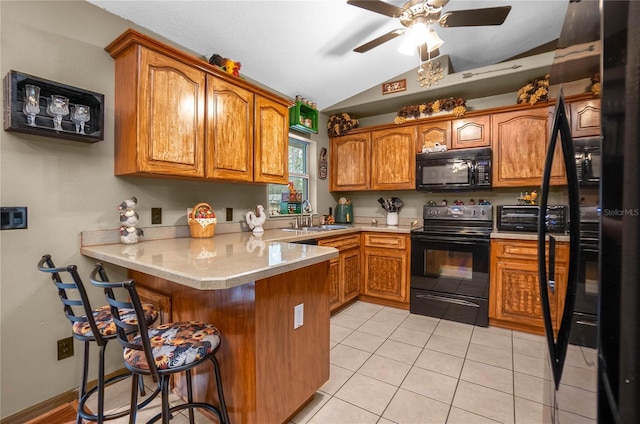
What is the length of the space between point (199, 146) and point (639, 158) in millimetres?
2176

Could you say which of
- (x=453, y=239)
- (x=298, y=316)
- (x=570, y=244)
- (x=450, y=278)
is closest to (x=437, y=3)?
(x=570, y=244)

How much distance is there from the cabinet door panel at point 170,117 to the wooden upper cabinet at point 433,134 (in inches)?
97.3

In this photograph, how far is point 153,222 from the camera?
215cm

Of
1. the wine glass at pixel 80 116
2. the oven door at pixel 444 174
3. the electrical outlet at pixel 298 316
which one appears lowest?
the electrical outlet at pixel 298 316

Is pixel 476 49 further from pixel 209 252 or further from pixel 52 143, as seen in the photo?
pixel 52 143

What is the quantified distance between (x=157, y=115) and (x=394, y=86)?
2671 mm

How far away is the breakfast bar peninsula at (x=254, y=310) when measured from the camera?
1.27 meters

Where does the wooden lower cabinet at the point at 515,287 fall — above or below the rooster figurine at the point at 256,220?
below

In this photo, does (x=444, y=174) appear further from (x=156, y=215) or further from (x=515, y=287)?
(x=156, y=215)

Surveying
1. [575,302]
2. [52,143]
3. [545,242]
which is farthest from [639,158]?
[52,143]

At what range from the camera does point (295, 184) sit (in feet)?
12.3

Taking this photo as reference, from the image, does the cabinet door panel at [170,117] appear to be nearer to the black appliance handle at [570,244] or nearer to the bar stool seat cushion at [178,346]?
the bar stool seat cushion at [178,346]

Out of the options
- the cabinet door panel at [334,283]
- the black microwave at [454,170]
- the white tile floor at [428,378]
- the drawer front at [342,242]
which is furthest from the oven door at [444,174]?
the white tile floor at [428,378]

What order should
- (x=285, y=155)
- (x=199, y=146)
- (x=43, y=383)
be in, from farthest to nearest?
(x=285, y=155)
(x=199, y=146)
(x=43, y=383)
